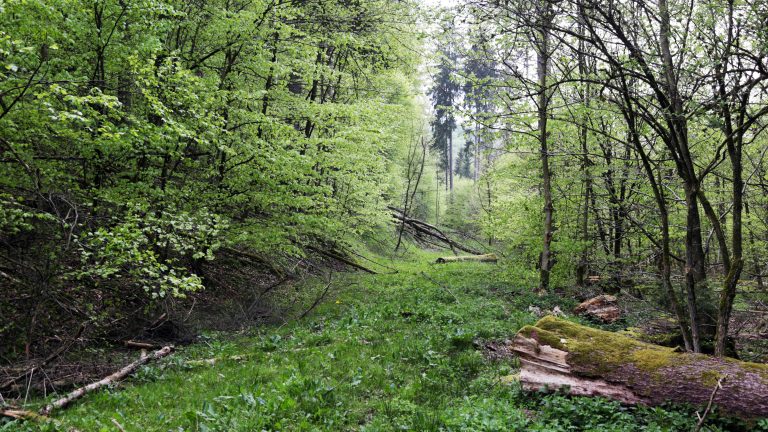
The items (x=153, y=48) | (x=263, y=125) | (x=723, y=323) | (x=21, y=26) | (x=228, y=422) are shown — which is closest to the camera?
(x=228, y=422)

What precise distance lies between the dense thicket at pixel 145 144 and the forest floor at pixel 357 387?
1.61 m

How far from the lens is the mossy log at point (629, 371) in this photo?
516 centimetres

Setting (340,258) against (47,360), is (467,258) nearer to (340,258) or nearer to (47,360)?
(340,258)

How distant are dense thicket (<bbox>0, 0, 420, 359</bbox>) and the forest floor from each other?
63.2 inches

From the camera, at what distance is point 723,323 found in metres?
6.23

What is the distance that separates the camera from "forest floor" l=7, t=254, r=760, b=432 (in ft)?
17.2

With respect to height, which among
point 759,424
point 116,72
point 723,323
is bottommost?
point 759,424

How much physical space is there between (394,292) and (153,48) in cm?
1009

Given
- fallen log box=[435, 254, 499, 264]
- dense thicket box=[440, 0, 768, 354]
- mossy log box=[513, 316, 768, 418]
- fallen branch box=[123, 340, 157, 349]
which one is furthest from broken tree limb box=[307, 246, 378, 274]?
mossy log box=[513, 316, 768, 418]

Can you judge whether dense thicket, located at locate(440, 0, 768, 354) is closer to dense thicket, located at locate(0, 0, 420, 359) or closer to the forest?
the forest

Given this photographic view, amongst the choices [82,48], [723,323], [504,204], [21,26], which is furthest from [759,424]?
[504,204]

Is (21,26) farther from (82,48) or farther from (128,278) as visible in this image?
(128,278)

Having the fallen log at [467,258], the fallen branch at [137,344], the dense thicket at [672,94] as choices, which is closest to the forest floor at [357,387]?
the fallen branch at [137,344]

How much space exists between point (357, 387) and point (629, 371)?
3858mm
